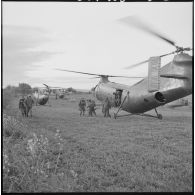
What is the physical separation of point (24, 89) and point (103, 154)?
2483 millimetres

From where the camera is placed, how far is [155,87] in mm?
8688

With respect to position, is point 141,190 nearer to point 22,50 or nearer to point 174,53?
point 174,53

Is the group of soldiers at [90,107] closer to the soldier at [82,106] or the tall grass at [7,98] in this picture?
the soldier at [82,106]

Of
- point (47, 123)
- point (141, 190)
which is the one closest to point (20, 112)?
point (47, 123)

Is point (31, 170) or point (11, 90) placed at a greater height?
point (11, 90)

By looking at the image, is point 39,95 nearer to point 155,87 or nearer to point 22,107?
point 22,107

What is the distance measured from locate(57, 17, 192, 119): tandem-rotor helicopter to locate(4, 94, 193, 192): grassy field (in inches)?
36.4

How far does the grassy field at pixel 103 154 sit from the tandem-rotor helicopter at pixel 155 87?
92cm

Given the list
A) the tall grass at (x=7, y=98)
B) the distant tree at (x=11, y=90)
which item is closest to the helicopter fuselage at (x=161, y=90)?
the distant tree at (x=11, y=90)

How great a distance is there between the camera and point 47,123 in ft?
22.7

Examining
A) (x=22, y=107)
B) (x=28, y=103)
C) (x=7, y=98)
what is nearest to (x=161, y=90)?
(x=28, y=103)

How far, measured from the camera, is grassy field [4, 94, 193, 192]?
5.03 m

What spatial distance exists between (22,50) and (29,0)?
113 cm

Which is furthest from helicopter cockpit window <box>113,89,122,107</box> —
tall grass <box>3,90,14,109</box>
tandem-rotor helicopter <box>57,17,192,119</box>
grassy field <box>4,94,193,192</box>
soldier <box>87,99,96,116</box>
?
tall grass <box>3,90,14,109</box>
